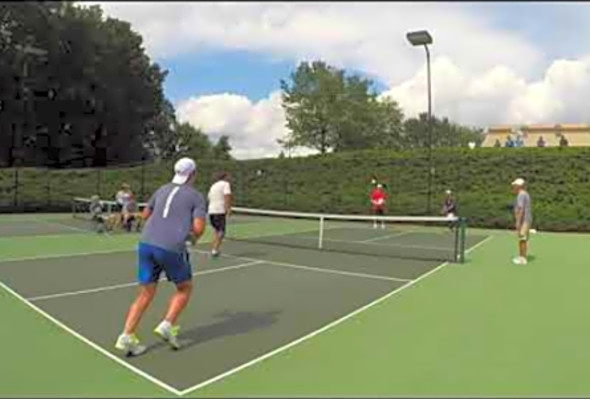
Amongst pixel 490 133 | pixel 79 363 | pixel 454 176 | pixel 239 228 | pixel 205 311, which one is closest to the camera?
pixel 79 363

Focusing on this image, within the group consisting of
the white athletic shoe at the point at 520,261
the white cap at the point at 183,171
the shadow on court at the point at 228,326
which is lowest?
the shadow on court at the point at 228,326

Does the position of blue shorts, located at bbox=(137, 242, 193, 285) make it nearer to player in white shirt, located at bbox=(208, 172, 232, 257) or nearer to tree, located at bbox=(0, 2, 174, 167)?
tree, located at bbox=(0, 2, 174, 167)

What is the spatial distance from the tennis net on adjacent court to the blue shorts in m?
7.24

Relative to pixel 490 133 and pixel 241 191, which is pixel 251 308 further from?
pixel 490 133

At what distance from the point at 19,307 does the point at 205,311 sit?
79.7 inches

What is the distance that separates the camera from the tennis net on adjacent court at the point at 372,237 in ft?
45.2

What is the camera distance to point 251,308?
7648 mm


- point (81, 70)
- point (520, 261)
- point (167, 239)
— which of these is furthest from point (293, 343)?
point (520, 261)

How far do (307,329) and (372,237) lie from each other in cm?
1198

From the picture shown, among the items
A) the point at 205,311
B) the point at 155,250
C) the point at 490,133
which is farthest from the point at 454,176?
the point at 490,133

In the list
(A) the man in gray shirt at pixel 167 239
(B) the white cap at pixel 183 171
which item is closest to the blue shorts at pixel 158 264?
(A) the man in gray shirt at pixel 167 239

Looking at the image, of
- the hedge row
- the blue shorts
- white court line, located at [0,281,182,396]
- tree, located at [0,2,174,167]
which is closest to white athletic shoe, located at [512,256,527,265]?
tree, located at [0,2,174,167]

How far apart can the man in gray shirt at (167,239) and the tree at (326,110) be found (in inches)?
2163

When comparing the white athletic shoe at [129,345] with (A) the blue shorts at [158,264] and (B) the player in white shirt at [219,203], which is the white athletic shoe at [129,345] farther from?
(B) the player in white shirt at [219,203]
